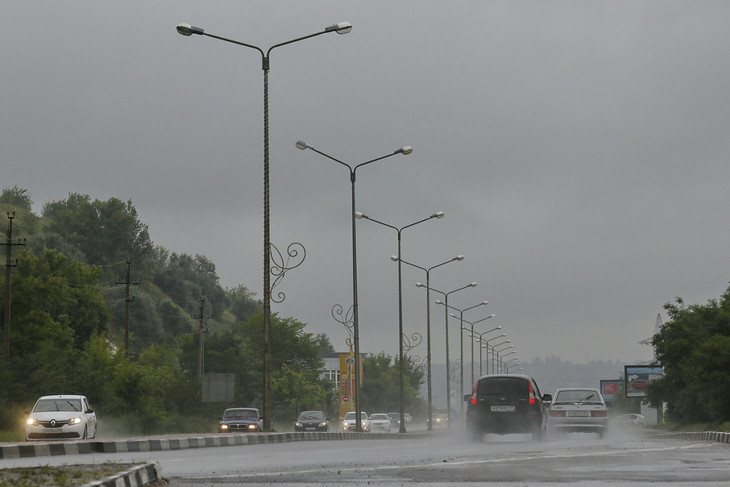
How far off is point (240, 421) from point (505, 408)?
24602 mm

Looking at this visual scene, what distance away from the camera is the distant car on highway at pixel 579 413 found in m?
36.9

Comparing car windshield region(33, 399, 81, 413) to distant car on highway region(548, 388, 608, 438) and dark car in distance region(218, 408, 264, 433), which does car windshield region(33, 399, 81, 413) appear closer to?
distant car on highway region(548, 388, 608, 438)

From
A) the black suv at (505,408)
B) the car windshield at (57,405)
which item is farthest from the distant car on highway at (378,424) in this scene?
the black suv at (505,408)

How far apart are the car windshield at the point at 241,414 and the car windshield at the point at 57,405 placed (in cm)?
1779

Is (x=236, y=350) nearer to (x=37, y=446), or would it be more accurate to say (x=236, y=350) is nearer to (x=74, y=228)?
(x=74, y=228)

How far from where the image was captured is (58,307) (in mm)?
92375

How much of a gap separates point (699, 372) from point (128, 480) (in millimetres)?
44462

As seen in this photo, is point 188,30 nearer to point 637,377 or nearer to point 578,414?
point 578,414

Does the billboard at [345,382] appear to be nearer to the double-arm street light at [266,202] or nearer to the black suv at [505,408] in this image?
the double-arm street light at [266,202]

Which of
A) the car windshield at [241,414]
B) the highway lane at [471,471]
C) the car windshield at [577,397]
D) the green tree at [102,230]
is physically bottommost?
the highway lane at [471,471]

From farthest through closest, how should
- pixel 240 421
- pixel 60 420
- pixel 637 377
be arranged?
pixel 637 377 < pixel 240 421 < pixel 60 420

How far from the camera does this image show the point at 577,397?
37.4 meters

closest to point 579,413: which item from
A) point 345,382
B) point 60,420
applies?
point 60,420

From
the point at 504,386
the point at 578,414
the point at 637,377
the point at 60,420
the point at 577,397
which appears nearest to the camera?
the point at 504,386
